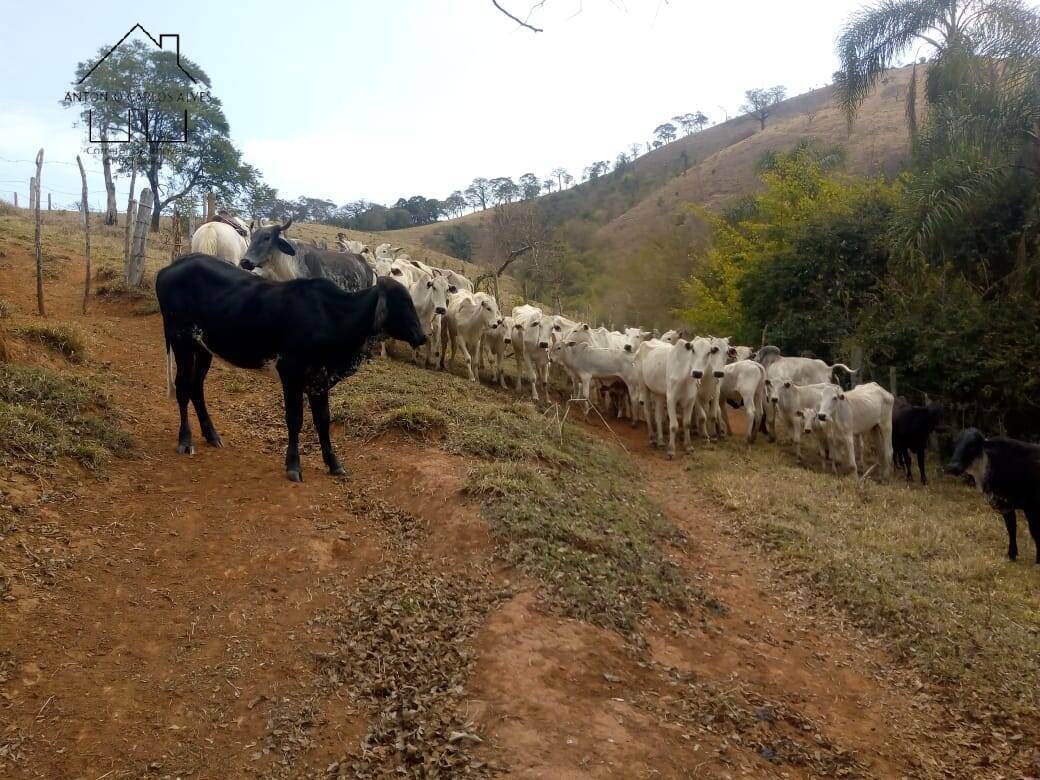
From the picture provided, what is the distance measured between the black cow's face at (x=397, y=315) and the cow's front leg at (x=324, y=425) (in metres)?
0.87

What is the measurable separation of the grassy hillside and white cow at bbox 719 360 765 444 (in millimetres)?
17885

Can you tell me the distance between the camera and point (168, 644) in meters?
4.54

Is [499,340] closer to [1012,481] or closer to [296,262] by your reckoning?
[296,262]

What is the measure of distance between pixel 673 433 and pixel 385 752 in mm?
9599

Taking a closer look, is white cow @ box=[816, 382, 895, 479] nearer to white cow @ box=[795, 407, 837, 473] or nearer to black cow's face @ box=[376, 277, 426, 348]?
white cow @ box=[795, 407, 837, 473]

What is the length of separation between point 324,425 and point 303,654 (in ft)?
9.61

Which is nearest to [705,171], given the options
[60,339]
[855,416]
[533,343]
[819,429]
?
[533,343]

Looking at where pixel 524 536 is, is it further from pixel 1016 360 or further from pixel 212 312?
pixel 1016 360

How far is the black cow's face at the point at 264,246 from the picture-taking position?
924 cm

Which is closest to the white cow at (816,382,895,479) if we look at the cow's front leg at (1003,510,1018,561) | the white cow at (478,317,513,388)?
the cow's front leg at (1003,510,1018,561)

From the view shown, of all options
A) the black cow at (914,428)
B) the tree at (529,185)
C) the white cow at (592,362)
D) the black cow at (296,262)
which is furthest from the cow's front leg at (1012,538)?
the tree at (529,185)

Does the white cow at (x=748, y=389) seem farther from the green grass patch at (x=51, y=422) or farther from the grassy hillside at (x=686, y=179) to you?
the grassy hillside at (x=686, y=179)

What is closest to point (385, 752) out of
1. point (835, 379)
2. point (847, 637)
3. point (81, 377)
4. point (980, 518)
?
point (847, 637)

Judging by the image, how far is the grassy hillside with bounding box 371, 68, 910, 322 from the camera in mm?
42250
